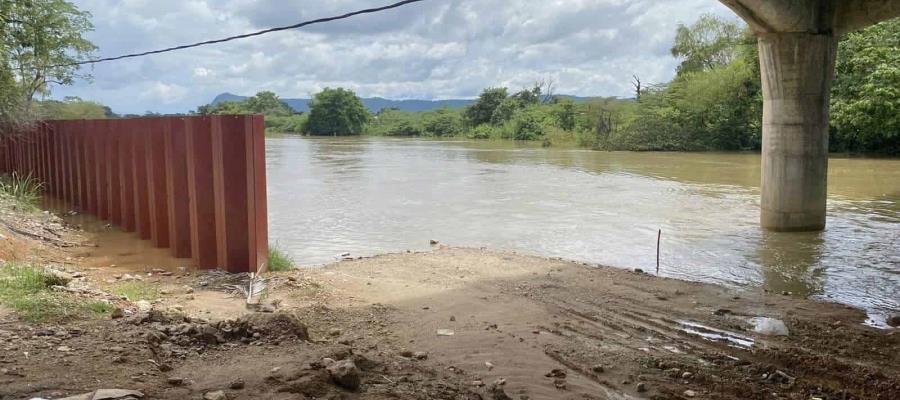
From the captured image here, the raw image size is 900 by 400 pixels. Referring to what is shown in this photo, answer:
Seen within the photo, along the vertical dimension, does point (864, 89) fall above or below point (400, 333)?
above

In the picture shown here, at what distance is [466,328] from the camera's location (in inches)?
235

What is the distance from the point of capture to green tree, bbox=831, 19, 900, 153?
32.3m

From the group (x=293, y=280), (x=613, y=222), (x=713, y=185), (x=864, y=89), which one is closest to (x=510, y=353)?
(x=293, y=280)

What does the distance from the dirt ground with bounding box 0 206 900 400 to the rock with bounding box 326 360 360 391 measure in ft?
0.04

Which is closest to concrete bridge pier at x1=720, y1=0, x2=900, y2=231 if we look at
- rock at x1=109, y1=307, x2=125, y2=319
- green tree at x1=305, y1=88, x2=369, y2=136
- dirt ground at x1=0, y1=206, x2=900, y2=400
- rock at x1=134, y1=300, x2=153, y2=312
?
dirt ground at x1=0, y1=206, x2=900, y2=400

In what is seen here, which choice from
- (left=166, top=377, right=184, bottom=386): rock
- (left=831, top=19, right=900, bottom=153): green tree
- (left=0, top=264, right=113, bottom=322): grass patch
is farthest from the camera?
(left=831, top=19, right=900, bottom=153): green tree

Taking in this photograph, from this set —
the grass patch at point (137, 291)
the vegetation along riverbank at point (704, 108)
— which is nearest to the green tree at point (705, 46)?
the vegetation along riverbank at point (704, 108)

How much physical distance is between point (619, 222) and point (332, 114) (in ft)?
319

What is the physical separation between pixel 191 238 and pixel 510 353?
16.7 ft

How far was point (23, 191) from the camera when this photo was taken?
554 inches

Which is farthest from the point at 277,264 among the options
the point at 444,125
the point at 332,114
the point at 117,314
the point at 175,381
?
the point at 332,114

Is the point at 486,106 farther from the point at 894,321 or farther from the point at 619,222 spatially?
the point at 894,321

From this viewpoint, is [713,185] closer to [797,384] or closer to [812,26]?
[812,26]

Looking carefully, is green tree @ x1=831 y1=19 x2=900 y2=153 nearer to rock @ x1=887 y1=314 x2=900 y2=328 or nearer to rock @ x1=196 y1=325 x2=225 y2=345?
rock @ x1=887 y1=314 x2=900 y2=328
